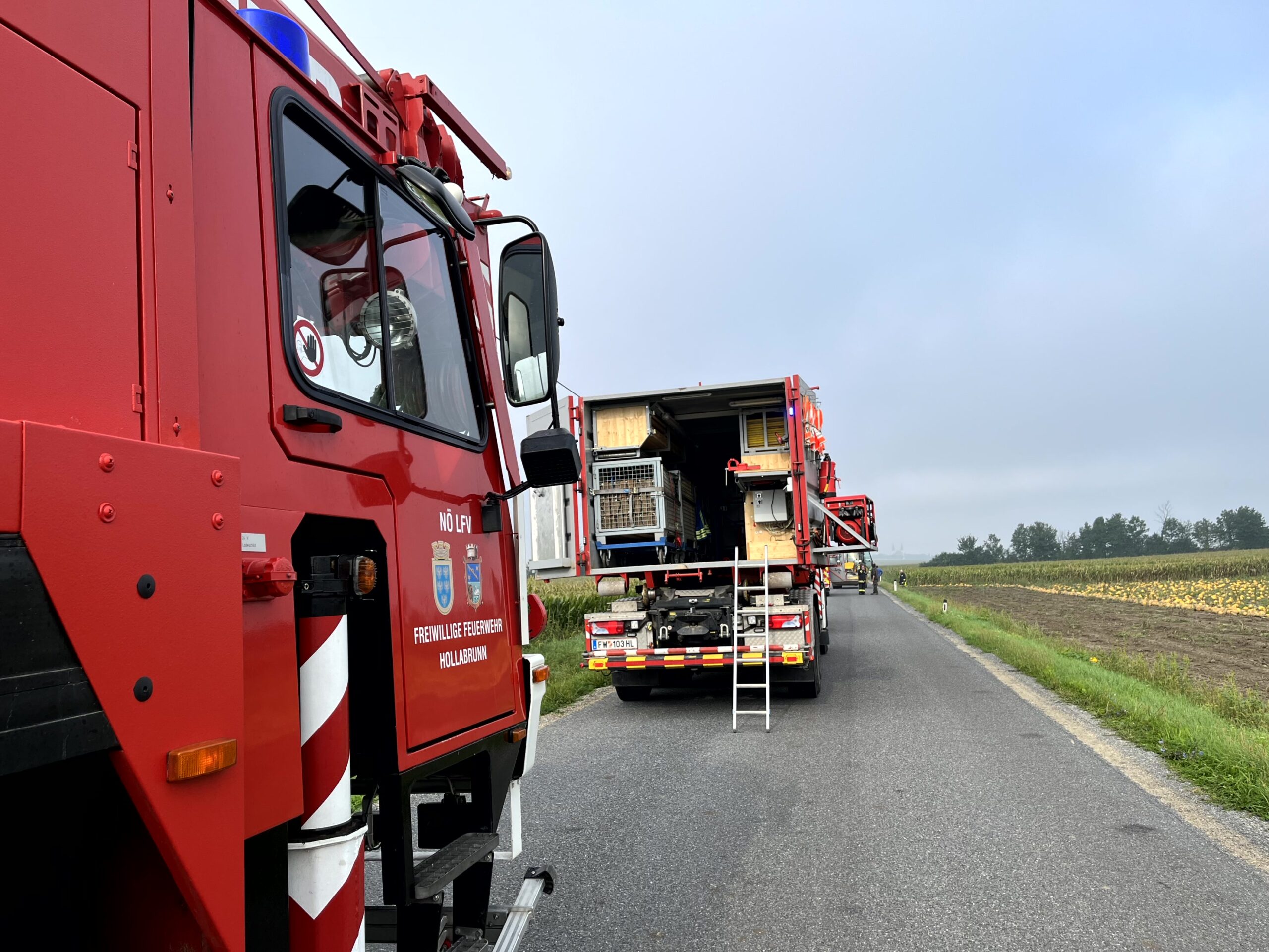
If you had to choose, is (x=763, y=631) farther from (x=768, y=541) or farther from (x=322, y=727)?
(x=322, y=727)

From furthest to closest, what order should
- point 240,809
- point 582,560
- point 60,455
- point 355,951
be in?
point 582,560 < point 355,951 < point 240,809 < point 60,455

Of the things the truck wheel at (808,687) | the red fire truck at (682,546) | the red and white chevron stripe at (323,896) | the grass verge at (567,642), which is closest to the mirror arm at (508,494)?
the red and white chevron stripe at (323,896)

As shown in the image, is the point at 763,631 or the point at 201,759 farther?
the point at 763,631

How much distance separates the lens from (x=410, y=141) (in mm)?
2729

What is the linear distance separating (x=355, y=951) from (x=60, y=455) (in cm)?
125

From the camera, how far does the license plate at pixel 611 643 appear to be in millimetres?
9625

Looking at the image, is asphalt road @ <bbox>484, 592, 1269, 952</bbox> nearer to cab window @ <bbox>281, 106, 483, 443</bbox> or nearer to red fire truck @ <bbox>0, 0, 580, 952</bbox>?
red fire truck @ <bbox>0, 0, 580, 952</bbox>

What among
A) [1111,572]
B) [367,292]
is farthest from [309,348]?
[1111,572]

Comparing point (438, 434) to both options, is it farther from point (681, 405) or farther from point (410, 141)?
point (681, 405)

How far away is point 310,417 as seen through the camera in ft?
6.51

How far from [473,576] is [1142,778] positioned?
5.50 metres

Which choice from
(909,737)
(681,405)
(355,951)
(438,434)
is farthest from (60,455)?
(681,405)

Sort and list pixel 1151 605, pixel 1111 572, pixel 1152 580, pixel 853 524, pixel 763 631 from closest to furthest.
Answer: pixel 763 631 < pixel 853 524 < pixel 1151 605 < pixel 1152 580 < pixel 1111 572

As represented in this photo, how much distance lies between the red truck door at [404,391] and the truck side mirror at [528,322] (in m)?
0.14
